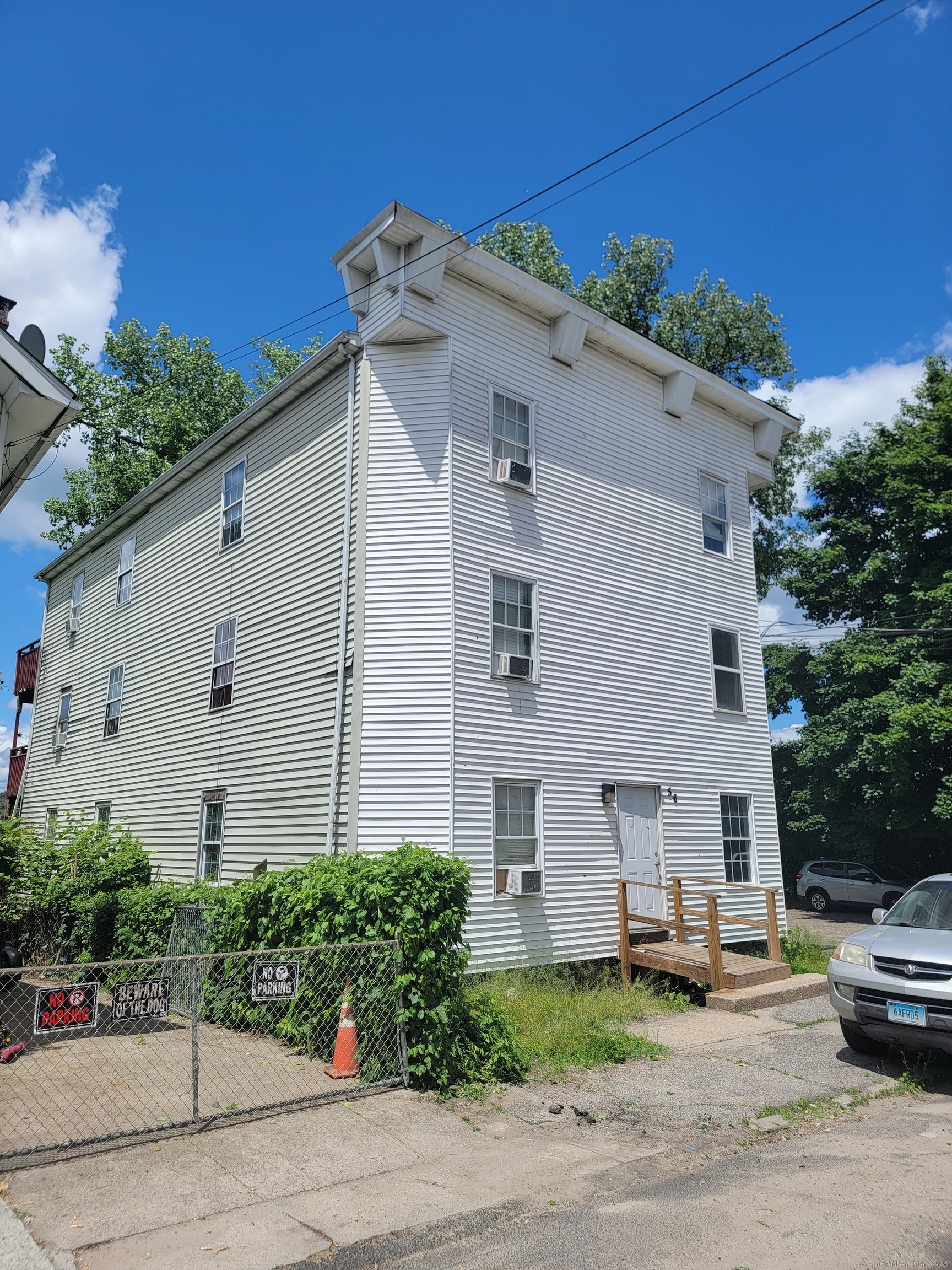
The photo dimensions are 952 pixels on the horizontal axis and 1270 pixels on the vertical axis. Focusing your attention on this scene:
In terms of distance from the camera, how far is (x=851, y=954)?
9031mm

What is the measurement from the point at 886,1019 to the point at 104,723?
18.2 meters

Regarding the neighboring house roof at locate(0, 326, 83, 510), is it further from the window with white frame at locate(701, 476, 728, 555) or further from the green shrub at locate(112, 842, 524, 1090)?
the window with white frame at locate(701, 476, 728, 555)

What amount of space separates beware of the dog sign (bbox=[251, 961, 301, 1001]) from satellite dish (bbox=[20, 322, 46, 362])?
7346 millimetres

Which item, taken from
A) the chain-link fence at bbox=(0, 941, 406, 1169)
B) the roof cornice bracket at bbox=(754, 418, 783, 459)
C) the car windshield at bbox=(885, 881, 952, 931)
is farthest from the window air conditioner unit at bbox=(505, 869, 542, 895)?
the roof cornice bracket at bbox=(754, 418, 783, 459)

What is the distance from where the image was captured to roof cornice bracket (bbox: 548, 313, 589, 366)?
1487 centimetres

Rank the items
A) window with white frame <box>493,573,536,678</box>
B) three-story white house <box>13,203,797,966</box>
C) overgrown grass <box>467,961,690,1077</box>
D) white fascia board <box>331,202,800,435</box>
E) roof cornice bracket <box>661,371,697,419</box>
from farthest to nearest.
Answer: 1. roof cornice bracket <box>661,371,697,419</box>
2. window with white frame <box>493,573,536,678</box>
3. white fascia board <box>331,202,800,435</box>
4. three-story white house <box>13,203,797,966</box>
5. overgrown grass <box>467,961,690,1077</box>

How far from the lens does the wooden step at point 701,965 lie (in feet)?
40.3

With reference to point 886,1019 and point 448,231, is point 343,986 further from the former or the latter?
point 448,231

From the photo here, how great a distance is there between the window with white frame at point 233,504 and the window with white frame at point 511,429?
5.51 m

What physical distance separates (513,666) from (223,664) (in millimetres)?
6230

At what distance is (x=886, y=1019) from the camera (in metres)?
8.41

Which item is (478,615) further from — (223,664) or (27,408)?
(27,408)

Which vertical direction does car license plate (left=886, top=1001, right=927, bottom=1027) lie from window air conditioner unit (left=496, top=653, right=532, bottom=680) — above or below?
below

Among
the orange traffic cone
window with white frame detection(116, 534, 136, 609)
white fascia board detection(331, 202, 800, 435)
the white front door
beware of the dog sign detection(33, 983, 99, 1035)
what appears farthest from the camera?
window with white frame detection(116, 534, 136, 609)
